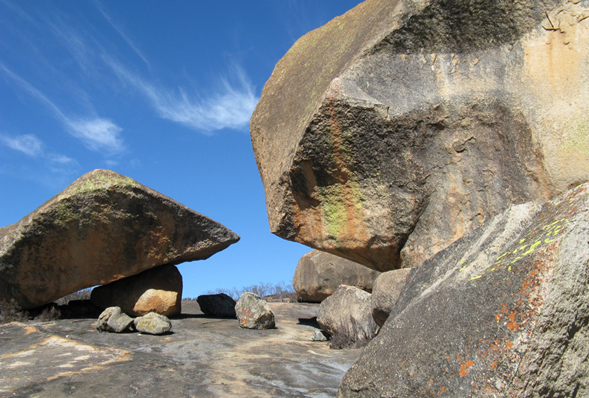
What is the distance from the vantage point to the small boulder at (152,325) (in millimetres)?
7156

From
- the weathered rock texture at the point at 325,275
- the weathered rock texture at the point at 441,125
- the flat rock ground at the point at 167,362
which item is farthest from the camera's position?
the weathered rock texture at the point at 325,275

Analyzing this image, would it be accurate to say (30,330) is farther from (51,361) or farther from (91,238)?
(51,361)

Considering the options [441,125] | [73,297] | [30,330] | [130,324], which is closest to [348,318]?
[130,324]

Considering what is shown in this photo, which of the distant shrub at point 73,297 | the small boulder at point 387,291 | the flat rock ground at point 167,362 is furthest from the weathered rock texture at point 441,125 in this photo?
the distant shrub at point 73,297

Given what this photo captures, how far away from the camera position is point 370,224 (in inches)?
206

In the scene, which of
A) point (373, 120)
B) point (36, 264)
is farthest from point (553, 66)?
point (36, 264)

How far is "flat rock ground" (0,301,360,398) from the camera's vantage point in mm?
4090

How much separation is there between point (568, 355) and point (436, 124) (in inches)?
126

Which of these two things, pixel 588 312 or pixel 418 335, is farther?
pixel 418 335

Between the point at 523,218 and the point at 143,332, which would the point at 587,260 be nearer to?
the point at 523,218

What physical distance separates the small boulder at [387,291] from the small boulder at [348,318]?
1.68 meters

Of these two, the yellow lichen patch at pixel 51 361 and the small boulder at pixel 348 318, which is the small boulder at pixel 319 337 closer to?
the small boulder at pixel 348 318

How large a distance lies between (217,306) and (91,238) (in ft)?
9.16

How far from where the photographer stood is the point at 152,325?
23.6 feet
